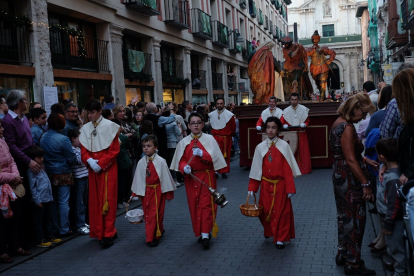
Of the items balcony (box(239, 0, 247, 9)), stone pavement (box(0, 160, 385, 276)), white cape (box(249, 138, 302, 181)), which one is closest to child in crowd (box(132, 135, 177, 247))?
stone pavement (box(0, 160, 385, 276))

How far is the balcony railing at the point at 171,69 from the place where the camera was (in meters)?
20.5

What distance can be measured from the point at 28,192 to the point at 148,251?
1.87m

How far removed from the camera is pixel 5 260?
594 centimetres

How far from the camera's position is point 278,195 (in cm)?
604

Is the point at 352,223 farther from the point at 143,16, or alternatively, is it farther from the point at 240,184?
the point at 143,16

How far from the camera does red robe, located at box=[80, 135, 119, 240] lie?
6531 millimetres

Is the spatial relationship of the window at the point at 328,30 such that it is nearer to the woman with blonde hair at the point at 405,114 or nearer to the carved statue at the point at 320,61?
the carved statue at the point at 320,61

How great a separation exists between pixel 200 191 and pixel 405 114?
2972 mm

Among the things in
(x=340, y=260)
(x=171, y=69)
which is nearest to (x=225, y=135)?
(x=340, y=260)

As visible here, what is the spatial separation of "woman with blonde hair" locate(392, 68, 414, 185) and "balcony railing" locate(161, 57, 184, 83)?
16.3 metres

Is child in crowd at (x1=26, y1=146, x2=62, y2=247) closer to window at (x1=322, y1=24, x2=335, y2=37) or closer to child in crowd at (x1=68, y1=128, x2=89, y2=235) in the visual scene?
child in crowd at (x1=68, y1=128, x2=89, y2=235)

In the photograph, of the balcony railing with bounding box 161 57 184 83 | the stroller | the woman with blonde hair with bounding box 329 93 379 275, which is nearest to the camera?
the stroller

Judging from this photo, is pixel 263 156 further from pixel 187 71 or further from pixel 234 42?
pixel 234 42

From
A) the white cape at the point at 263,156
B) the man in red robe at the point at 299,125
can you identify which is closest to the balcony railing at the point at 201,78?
the man in red robe at the point at 299,125
